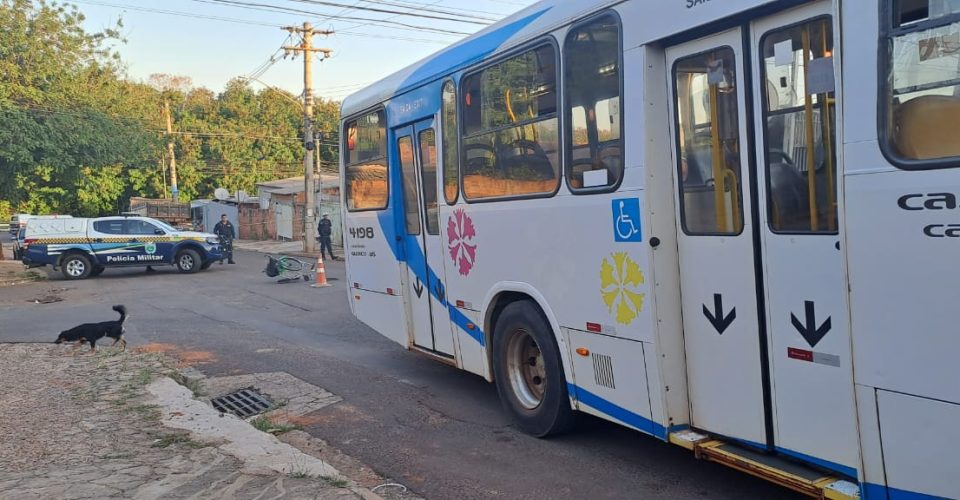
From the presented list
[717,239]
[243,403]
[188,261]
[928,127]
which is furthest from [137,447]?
[188,261]

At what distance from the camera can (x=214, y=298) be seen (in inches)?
667

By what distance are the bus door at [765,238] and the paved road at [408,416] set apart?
919mm

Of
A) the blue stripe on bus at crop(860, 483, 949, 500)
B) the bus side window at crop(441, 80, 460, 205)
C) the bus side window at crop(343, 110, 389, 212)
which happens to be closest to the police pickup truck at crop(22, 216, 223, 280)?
the bus side window at crop(343, 110, 389, 212)

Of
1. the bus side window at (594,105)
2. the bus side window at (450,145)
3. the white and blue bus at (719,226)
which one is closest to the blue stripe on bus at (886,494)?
the white and blue bus at (719,226)

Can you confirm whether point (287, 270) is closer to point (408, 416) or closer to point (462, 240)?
point (408, 416)

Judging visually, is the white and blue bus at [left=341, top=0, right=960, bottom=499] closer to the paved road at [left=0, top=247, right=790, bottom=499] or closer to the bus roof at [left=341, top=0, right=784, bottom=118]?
the bus roof at [left=341, top=0, right=784, bottom=118]

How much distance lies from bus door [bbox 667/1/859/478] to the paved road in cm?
92

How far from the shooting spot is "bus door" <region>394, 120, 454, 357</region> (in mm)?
7324

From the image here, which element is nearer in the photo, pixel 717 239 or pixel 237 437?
pixel 717 239

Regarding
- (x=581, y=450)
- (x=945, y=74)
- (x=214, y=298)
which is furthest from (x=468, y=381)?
(x=214, y=298)

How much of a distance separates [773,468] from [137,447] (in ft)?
14.5

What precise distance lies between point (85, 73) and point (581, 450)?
26.4m

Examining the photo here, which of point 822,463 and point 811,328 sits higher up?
point 811,328

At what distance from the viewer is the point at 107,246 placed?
901 inches
